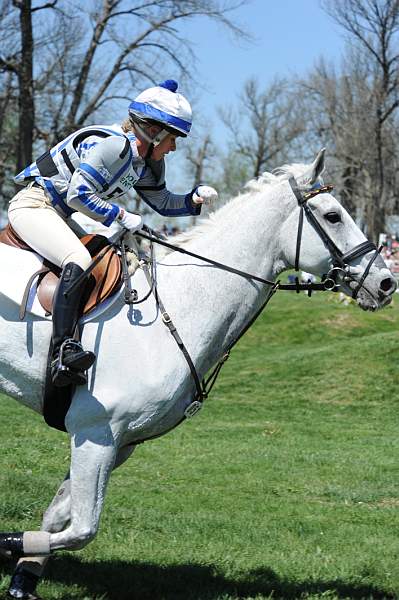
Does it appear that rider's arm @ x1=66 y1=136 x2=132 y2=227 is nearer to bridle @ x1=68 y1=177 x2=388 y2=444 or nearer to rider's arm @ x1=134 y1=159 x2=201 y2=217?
bridle @ x1=68 y1=177 x2=388 y2=444

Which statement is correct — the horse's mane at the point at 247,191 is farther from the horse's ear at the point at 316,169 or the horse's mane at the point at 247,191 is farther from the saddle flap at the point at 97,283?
the saddle flap at the point at 97,283

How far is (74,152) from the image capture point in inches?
211

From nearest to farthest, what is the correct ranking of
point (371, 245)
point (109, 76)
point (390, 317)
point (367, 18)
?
point (371, 245)
point (390, 317)
point (109, 76)
point (367, 18)

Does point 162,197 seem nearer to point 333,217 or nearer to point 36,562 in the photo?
point 333,217

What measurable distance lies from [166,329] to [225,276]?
51 cm

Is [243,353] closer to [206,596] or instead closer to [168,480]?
[168,480]

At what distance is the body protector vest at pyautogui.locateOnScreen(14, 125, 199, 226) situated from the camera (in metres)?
5.06

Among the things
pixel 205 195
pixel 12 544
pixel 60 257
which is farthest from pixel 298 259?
pixel 12 544

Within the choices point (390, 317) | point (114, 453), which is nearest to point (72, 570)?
point (114, 453)

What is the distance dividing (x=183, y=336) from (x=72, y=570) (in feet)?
6.63

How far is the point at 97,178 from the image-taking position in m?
5.08

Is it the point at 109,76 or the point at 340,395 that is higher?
the point at 109,76

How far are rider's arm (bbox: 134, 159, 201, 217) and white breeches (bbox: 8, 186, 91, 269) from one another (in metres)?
0.71

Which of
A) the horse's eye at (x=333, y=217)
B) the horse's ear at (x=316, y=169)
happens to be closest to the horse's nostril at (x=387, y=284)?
the horse's eye at (x=333, y=217)
